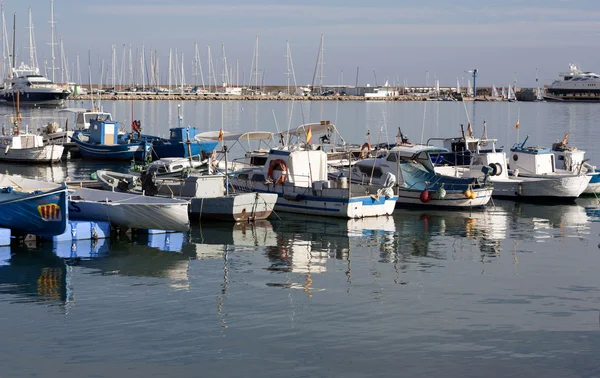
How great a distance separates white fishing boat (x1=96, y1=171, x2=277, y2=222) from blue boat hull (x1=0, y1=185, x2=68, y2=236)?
4.85 m

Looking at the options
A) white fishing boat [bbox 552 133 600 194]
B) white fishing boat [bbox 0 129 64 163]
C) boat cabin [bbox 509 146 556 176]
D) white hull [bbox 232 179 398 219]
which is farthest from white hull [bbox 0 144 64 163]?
white fishing boat [bbox 552 133 600 194]

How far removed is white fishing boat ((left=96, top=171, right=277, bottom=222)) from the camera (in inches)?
1217

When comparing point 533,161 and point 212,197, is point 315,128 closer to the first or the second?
point 533,161

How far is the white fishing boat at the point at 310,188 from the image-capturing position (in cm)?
3228

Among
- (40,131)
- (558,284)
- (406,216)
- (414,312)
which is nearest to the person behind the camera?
(414,312)

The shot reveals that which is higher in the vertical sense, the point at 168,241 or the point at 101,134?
the point at 101,134

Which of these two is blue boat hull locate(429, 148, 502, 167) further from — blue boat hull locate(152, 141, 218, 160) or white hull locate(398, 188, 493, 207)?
blue boat hull locate(152, 141, 218, 160)

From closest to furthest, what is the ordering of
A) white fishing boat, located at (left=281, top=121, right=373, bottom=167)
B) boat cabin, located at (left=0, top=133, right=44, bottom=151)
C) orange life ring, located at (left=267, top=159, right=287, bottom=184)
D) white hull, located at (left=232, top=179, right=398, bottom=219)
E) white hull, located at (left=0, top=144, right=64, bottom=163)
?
white hull, located at (left=232, top=179, right=398, bottom=219) → orange life ring, located at (left=267, top=159, right=287, bottom=184) → white fishing boat, located at (left=281, top=121, right=373, bottom=167) → white hull, located at (left=0, top=144, right=64, bottom=163) → boat cabin, located at (left=0, top=133, right=44, bottom=151)

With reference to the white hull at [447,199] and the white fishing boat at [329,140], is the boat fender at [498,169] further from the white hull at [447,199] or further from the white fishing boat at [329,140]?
the white fishing boat at [329,140]

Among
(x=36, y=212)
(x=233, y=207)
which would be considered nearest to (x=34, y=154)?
(x=233, y=207)

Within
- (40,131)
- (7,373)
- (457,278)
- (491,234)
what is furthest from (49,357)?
(40,131)

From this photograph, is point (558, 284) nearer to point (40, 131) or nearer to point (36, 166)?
point (36, 166)

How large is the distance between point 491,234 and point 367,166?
23.3 feet

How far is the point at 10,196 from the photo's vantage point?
1057 inches
